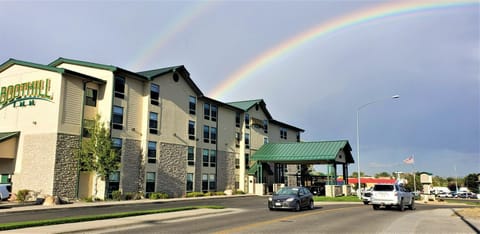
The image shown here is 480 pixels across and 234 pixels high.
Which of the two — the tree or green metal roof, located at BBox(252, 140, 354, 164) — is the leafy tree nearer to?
green metal roof, located at BBox(252, 140, 354, 164)

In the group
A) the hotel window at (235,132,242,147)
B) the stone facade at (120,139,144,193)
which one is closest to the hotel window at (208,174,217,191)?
the hotel window at (235,132,242,147)

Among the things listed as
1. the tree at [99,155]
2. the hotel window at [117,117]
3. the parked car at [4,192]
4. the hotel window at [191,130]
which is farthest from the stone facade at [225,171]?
the parked car at [4,192]

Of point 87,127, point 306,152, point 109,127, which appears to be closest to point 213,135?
point 306,152

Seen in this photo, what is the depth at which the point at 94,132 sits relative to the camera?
30469 millimetres

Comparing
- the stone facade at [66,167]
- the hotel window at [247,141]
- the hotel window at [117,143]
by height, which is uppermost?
the hotel window at [247,141]

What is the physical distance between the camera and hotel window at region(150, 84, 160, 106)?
36750mm

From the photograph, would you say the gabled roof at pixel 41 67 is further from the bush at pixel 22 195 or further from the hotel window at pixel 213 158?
the hotel window at pixel 213 158

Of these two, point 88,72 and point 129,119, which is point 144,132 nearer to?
point 129,119

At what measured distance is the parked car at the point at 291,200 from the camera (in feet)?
72.8

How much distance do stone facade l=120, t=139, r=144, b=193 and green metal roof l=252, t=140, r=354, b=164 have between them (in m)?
18.9

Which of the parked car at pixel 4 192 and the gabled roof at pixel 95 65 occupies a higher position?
the gabled roof at pixel 95 65

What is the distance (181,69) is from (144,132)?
843cm

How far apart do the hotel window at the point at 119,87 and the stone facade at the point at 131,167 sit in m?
3.94

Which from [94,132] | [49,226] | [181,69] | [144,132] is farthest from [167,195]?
[49,226]
